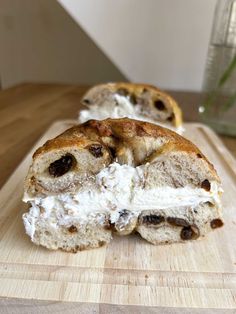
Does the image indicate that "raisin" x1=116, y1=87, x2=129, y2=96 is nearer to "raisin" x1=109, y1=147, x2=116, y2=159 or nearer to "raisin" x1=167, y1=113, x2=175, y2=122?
"raisin" x1=167, y1=113, x2=175, y2=122

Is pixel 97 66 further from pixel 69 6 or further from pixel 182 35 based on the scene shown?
pixel 69 6

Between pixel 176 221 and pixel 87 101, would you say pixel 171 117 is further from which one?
pixel 176 221

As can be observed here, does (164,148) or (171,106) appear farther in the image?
(171,106)

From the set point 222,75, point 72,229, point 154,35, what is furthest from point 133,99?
point 154,35

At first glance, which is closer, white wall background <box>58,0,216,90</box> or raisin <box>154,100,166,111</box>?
raisin <box>154,100,166,111</box>

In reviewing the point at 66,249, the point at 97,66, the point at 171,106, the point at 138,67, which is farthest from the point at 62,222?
the point at 97,66

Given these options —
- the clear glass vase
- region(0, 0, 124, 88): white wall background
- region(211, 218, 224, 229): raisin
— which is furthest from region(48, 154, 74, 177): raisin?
region(0, 0, 124, 88): white wall background
